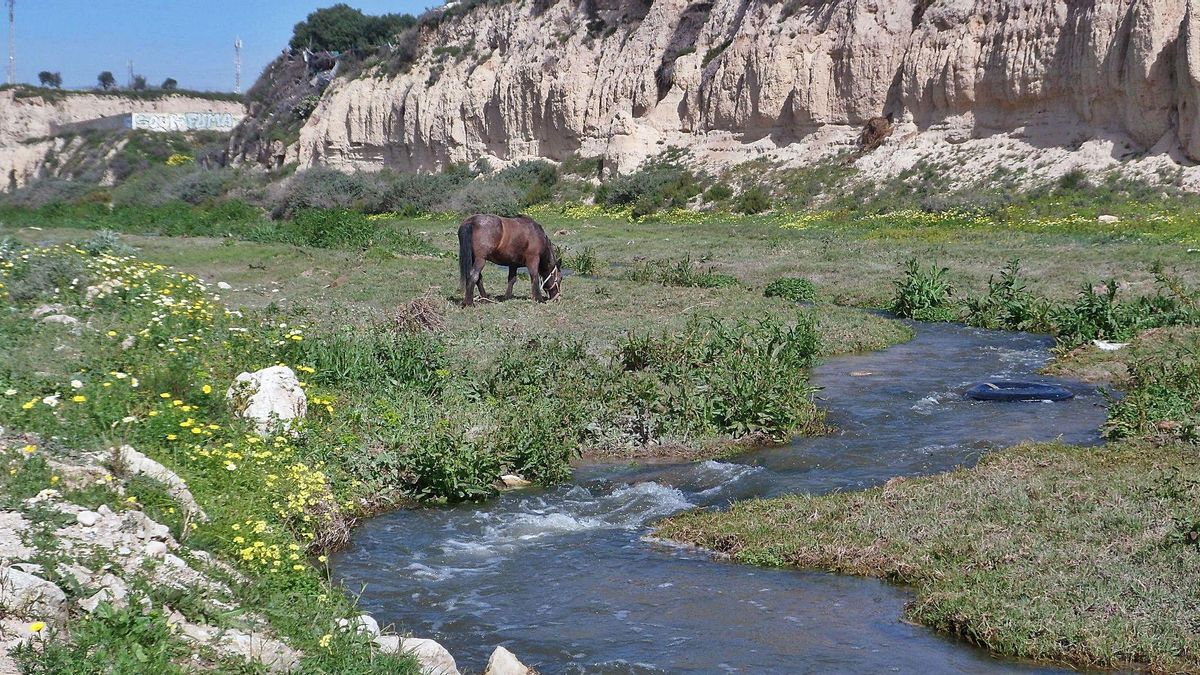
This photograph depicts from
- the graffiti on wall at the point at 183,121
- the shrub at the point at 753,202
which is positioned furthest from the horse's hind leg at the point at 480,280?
the graffiti on wall at the point at 183,121

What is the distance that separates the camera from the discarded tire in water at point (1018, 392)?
498 inches

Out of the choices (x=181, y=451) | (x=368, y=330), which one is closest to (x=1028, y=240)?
(x=368, y=330)

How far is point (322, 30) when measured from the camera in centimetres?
7981

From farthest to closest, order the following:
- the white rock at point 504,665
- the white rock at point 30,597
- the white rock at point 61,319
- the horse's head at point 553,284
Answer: the horse's head at point 553,284 < the white rock at point 61,319 < the white rock at point 504,665 < the white rock at point 30,597

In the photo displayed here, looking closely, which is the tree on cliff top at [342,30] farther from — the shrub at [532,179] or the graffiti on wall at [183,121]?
the shrub at [532,179]

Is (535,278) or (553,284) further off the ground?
(535,278)

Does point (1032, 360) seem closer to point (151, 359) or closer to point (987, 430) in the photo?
point (987, 430)

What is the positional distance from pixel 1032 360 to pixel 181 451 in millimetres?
10981

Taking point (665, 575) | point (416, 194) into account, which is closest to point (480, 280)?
point (665, 575)

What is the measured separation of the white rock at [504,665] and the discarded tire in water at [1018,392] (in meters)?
8.20

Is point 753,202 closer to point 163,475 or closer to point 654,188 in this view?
point 654,188

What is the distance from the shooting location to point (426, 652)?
5.89 m

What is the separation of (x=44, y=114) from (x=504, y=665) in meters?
99.3

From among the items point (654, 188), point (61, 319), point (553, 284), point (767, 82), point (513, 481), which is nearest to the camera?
point (513, 481)
